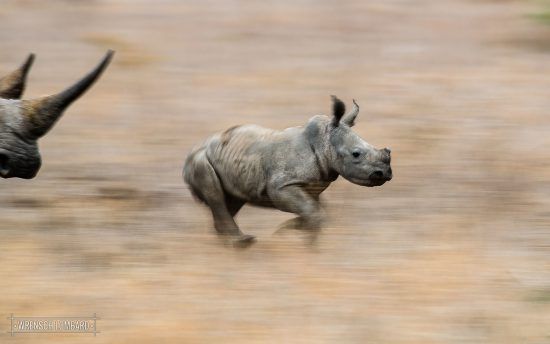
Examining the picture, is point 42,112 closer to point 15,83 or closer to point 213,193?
point 15,83

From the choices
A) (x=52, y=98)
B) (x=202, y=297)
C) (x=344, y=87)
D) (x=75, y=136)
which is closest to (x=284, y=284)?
(x=202, y=297)

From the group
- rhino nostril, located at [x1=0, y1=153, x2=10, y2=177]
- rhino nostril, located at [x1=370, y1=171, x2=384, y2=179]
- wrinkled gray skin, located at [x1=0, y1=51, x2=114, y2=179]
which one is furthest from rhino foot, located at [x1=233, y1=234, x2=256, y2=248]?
rhino nostril, located at [x1=0, y1=153, x2=10, y2=177]

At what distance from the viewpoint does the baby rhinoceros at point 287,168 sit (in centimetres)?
790

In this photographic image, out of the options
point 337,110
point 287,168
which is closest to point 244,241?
point 287,168

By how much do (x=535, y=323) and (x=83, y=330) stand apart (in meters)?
2.25

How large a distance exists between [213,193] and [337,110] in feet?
3.09

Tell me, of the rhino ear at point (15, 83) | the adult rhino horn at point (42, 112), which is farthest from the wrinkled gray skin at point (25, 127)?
the rhino ear at point (15, 83)

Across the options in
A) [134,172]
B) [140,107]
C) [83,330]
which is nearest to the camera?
[83,330]

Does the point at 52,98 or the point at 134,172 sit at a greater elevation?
the point at 52,98

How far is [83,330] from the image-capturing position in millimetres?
6371

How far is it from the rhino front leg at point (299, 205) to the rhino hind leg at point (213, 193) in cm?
33

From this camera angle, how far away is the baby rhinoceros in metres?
7.90

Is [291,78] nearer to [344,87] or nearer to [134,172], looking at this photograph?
[344,87]

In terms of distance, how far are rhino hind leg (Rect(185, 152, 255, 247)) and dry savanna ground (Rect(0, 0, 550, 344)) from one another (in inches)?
5.7
